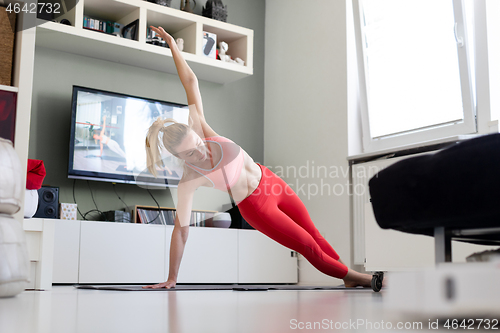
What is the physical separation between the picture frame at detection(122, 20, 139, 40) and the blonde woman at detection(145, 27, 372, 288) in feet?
5.68

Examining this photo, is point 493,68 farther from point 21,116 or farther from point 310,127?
point 21,116

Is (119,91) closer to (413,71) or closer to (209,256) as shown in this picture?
(209,256)

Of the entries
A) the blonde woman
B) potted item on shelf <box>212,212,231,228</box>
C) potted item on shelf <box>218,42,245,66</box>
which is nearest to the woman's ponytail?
the blonde woman

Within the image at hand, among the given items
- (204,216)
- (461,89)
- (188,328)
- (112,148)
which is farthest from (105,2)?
(188,328)

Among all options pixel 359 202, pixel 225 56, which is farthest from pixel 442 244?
pixel 225 56

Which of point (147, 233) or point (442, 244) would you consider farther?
point (147, 233)

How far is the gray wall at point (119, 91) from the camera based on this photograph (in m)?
4.16

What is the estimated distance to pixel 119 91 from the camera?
4.59m

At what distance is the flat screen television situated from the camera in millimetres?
4039

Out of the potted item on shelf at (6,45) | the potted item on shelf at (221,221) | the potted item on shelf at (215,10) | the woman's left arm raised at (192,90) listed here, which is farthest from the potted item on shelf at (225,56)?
the potted item on shelf at (6,45)

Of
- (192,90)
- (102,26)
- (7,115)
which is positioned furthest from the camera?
(102,26)

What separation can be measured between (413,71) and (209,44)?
6.37 feet

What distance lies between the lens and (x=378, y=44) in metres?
4.39

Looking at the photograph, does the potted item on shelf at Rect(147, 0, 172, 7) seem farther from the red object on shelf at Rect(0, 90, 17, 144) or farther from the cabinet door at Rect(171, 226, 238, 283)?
the red object on shelf at Rect(0, 90, 17, 144)
